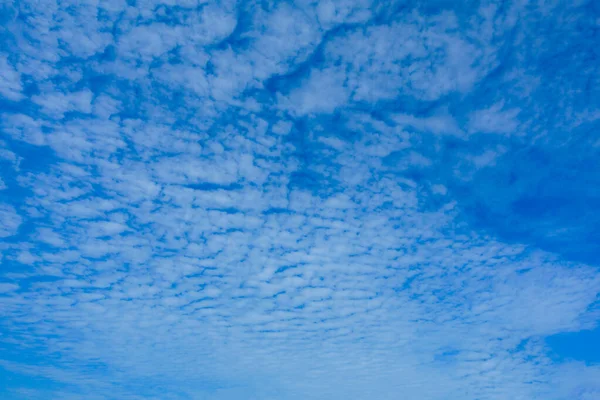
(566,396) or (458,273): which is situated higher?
(458,273)

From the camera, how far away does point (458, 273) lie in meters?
10.8

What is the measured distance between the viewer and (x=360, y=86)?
612cm

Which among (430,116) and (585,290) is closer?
(430,116)

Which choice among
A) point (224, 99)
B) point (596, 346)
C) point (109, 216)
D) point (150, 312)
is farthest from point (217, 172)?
point (596, 346)

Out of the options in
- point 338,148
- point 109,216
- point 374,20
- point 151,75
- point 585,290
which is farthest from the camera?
point 585,290

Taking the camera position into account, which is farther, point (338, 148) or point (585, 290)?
point (585, 290)

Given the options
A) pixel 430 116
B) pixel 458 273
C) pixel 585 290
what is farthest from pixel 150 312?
pixel 585 290

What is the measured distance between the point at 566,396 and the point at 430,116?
19.4 metres

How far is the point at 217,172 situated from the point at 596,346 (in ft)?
54.3

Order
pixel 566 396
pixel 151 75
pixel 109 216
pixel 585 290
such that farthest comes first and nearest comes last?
pixel 566 396 < pixel 585 290 < pixel 109 216 < pixel 151 75

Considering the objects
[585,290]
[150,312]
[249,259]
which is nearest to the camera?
[249,259]

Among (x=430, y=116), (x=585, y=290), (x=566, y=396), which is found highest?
Result: (x=430, y=116)

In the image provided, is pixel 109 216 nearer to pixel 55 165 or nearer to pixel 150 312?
pixel 55 165

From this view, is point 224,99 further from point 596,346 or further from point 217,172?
point 596,346
